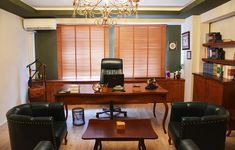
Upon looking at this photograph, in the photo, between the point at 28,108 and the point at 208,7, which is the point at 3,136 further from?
the point at 208,7

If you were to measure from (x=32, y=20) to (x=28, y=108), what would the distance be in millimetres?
3075

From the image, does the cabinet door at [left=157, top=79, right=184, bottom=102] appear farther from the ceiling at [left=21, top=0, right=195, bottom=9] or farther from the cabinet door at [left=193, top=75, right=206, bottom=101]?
the ceiling at [left=21, top=0, right=195, bottom=9]

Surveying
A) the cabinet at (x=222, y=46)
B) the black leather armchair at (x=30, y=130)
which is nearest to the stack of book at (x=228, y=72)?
the cabinet at (x=222, y=46)

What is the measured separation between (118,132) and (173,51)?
165 inches

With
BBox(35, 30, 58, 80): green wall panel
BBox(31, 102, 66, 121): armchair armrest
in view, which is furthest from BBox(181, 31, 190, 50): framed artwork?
BBox(31, 102, 66, 121): armchair armrest

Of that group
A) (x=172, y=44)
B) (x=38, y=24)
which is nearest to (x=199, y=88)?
(x=172, y=44)

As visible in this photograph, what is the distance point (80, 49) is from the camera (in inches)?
238

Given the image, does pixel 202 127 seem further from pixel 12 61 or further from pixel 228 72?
pixel 12 61

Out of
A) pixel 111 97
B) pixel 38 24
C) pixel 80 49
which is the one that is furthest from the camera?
pixel 80 49

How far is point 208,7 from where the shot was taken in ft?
14.3

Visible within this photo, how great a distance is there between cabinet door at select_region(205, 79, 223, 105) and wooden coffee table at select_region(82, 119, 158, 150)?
169 centimetres

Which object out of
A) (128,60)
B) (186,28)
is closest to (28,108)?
(128,60)

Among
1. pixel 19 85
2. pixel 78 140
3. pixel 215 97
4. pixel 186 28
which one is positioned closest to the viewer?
pixel 78 140

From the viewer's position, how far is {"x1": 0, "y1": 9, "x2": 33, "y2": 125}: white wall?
4.33 m
